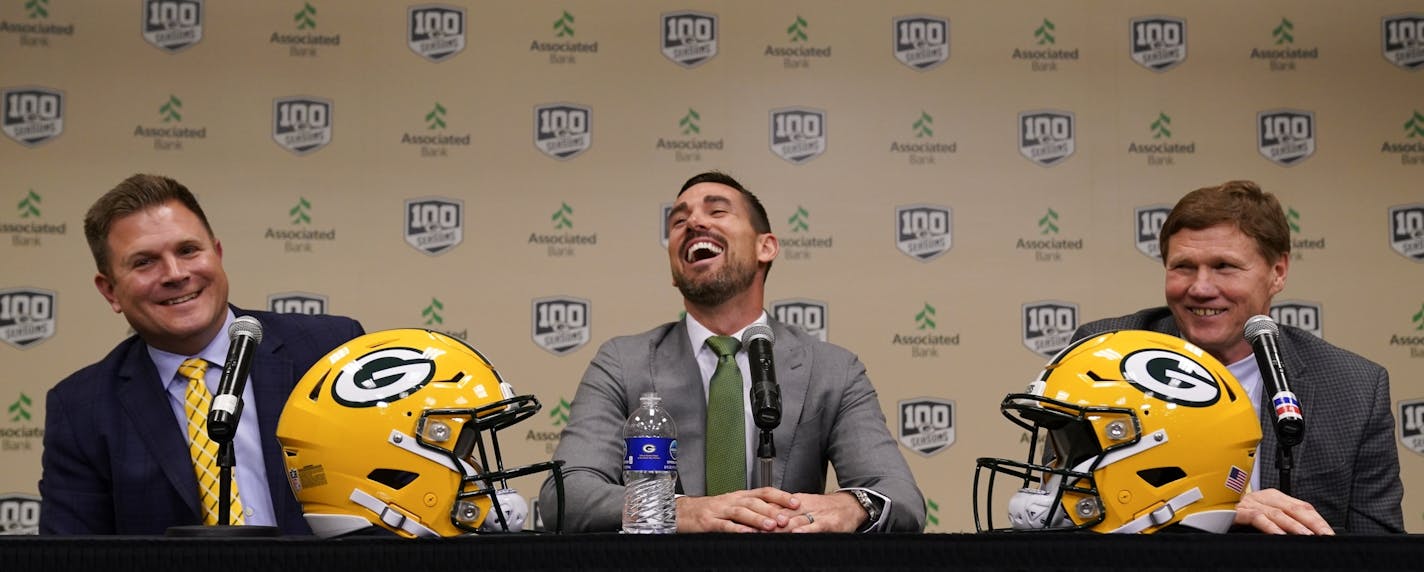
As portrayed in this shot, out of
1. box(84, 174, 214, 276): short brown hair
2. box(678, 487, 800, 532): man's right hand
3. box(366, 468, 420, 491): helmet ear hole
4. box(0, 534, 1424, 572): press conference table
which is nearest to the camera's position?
box(0, 534, 1424, 572): press conference table

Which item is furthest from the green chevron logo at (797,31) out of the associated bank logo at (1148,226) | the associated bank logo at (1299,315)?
the associated bank logo at (1299,315)

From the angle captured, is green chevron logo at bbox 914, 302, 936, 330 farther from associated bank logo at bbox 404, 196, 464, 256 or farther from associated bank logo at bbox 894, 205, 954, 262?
associated bank logo at bbox 404, 196, 464, 256

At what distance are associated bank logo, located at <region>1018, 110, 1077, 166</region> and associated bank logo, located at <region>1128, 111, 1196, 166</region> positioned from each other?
0.26 meters

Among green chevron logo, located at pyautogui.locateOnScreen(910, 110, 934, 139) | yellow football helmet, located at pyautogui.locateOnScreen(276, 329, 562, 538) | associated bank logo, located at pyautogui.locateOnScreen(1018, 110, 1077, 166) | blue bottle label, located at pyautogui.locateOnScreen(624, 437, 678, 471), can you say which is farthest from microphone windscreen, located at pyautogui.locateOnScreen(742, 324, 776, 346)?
associated bank logo, located at pyautogui.locateOnScreen(1018, 110, 1077, 166)

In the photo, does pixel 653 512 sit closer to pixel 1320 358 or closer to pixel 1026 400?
pixel 1026 400

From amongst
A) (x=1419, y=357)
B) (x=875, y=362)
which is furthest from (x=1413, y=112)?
(x=875, y=362)

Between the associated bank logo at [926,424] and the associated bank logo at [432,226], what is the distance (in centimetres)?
187

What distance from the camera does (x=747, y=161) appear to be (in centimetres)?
484

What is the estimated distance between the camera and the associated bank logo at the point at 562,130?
190 inches

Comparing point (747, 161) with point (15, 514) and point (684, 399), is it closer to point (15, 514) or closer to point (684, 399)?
point (684, 399)

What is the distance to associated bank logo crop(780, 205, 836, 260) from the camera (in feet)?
15.7

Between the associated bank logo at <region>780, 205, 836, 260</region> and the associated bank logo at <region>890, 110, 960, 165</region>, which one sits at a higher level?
the associated bank logo at <region>890, 110, 960, 165</region>

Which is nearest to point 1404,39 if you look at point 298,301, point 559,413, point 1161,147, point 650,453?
point 1161,147

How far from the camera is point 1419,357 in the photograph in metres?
4.79
